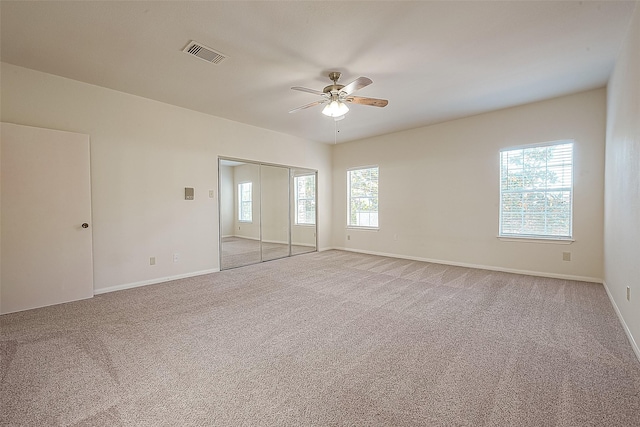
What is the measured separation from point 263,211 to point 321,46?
3821mm

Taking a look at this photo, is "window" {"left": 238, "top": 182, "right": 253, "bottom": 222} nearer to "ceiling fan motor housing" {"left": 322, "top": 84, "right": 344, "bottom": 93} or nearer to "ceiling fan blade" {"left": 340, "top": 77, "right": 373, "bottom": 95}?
"ceiling fan motor housing" {"left": 322, "top": 84, "right": 344, "bottom": 93}

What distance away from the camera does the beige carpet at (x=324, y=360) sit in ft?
5.11

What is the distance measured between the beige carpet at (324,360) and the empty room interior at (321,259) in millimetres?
21

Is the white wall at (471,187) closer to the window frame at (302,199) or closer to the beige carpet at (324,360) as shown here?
the window frame at (302,199)

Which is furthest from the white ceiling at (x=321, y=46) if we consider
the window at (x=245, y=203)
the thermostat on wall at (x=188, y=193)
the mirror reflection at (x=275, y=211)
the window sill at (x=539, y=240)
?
the window sill at (x=539, y=240)

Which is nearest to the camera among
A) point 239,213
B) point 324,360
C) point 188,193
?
point 324,360

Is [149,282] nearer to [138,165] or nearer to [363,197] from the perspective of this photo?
[138,165]

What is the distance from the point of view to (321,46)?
278 centimetres

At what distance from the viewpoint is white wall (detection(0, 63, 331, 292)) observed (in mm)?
3387

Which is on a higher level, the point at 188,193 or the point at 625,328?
the point at 188,193

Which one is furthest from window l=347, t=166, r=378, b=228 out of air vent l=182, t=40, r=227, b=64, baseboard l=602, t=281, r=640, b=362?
air vent l=182, t=40, r=227, b=64

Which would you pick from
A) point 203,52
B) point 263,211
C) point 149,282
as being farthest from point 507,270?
point 149,282

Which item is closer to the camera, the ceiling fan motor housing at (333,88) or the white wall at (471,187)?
the ceiling fan motor housing at (333,88)

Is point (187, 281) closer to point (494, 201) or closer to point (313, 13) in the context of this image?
point (313, 13)
